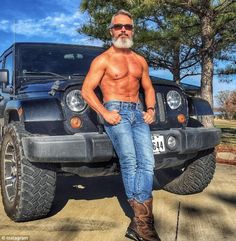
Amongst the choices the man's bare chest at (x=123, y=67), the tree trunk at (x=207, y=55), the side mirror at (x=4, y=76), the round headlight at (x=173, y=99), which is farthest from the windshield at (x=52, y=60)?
the tree trunk at (x=207, y=55)

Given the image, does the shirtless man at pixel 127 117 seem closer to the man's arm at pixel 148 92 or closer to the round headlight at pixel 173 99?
the man's arm at pixel 148 92

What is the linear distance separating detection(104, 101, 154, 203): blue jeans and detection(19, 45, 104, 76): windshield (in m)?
1.69

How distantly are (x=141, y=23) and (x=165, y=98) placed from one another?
7862 mm

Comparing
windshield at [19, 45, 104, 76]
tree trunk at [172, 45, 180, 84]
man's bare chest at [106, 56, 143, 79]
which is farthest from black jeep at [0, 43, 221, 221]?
tree trunk at [172, 45, 180, 84]

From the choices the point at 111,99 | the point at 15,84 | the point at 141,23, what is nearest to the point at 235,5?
the point at 141,23

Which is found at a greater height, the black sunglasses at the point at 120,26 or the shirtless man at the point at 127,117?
the black sunglasses at the point at 120,26

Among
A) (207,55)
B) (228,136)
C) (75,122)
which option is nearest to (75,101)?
(75,122)

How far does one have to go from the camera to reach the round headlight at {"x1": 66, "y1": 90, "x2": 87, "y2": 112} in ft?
13.5

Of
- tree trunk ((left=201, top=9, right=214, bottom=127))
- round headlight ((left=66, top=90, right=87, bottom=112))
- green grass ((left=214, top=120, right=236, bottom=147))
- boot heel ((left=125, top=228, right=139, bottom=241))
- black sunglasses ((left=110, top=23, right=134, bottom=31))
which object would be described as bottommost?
boot heel ((left=125, top=228, right=139, bottom=241))

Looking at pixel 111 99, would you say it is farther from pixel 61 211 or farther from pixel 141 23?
pixel 141 23

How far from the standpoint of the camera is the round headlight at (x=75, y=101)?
4113 mm

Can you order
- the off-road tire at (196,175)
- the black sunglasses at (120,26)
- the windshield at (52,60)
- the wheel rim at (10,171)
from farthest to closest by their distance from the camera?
the windshield at (52,60) < the off-road tire at (196,175) < the wheel rim at (10,171) < the black sunglasses at (120,26)

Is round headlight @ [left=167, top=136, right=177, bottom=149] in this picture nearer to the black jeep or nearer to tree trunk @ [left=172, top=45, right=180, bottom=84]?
the black jeep

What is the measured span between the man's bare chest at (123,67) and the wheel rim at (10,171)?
51.7 inches
